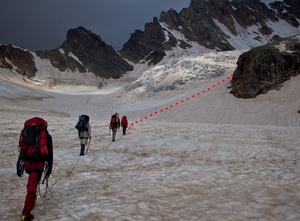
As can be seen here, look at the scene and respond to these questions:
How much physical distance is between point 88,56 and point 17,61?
103 ft

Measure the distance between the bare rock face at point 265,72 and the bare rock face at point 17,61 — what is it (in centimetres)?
7665

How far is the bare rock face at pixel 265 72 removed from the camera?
36.2 m

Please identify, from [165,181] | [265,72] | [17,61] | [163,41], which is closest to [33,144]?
[165,181]

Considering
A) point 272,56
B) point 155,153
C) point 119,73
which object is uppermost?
point 119,73

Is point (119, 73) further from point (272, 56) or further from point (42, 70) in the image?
point (272, 56)

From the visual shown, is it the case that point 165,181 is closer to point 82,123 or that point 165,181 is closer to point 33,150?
point 33,150

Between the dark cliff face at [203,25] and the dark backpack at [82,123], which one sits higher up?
the dark cliff face at [203,25]

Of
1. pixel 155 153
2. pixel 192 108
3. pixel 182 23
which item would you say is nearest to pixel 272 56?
pixel 192 108

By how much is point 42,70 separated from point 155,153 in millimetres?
94746

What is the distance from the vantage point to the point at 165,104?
39906mm

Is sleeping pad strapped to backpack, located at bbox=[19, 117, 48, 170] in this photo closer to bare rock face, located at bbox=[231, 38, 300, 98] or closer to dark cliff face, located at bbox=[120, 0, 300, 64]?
bare rock face, located at bbox=[231, 38, 300, 98]

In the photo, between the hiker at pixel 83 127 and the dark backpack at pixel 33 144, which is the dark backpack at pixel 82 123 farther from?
the dark backpack at pixel 33 144

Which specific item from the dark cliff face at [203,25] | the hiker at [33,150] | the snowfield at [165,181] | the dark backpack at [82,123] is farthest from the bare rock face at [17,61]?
the hiker at [33,150]

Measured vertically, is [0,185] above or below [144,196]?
above
